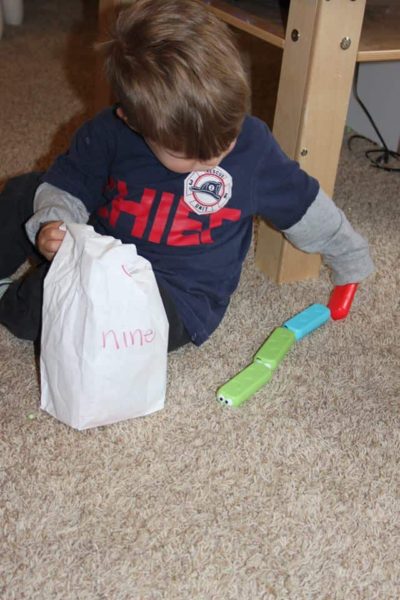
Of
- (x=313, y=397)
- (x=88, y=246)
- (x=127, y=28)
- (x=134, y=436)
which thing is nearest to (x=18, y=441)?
(x=134, y=436)

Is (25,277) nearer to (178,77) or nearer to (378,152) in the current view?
(178,77)

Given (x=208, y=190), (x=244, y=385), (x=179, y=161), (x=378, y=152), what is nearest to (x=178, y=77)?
(x=179, y=161)

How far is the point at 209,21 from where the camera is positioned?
0.85 m

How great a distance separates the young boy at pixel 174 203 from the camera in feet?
2.83

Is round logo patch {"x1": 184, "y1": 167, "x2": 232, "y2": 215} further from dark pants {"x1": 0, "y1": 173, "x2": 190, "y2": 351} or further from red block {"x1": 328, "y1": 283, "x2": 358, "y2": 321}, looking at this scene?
red block {"x1": 328, "y1": 283, "x2": 358, "y2": 321}

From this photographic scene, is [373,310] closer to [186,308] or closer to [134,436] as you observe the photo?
[186,308]

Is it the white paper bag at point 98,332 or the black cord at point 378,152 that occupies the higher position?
the white paper bag at point 98,332

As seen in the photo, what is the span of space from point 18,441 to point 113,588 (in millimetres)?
223

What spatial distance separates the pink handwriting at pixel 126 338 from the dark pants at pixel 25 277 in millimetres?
111

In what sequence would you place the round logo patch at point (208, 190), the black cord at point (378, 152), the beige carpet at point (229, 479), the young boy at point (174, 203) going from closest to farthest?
the beige carpet at point (229, 479)
the young boy at point (174, 203)
the round logo patch at point (208, 190)
the black cord at point (378, 152)

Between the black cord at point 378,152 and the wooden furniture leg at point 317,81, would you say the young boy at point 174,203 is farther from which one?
the black cord at point 378,152

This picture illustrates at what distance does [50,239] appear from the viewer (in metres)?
0.92

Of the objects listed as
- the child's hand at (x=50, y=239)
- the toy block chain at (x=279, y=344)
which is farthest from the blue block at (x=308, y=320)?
the child's hand at (x=50, y=239)

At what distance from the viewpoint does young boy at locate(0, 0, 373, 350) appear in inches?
34.0
